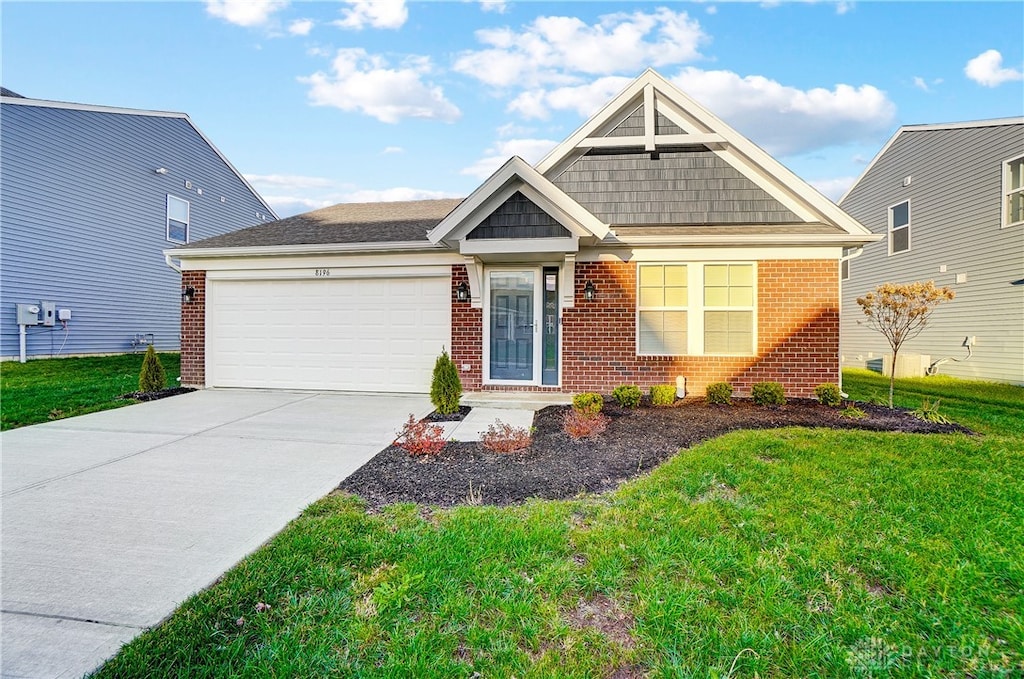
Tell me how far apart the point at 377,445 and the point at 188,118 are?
1739 centimetres

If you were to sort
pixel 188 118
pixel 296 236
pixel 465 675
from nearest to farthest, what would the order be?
pixel 465 675
pixel 296 236
pixel 188 118

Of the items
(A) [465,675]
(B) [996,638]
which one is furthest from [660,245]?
(A) [465,675]

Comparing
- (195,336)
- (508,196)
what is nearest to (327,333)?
(195,336)

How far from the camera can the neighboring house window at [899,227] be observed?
14500 mm

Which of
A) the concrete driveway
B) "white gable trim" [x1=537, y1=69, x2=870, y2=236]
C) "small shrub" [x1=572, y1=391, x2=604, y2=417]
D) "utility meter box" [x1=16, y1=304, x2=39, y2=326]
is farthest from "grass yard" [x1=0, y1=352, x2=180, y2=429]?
"white gable trim" [x1=537, y1=69, x2=870, y2=236]

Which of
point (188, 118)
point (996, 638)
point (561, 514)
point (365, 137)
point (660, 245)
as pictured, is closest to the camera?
point (996, 638)

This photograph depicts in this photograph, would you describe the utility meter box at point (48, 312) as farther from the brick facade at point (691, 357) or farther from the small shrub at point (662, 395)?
the small shrub at point (662, 395)

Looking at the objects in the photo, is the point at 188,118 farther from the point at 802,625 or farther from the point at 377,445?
the point at 802,625

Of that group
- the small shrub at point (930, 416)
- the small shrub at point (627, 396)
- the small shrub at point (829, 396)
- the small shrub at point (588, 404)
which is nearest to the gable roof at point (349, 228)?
Result: the small shrub at point (588, 404)

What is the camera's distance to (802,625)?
2455 millimetres

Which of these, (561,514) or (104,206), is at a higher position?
(104,206)

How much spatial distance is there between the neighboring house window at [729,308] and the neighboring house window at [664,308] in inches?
16.7

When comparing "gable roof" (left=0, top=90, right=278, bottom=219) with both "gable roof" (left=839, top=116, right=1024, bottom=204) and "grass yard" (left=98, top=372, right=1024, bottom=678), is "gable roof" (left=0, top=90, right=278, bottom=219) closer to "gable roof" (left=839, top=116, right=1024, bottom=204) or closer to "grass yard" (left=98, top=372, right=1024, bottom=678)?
"grass yard" (left=98, top=372, right=1024, bottom=678)

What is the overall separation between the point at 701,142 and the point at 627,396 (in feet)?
16.1
